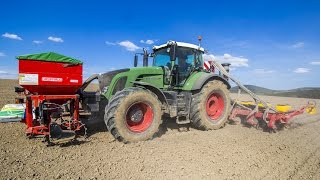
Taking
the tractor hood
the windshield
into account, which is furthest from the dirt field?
the windshield

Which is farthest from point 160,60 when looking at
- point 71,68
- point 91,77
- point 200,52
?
point 71,68

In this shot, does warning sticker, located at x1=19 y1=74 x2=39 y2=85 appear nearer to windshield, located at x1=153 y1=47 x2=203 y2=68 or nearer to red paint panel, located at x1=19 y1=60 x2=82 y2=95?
red paint panel, located at x1=19 y1=60 x2=82 y2=95

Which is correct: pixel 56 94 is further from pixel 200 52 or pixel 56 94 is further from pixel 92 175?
pixel 200 52

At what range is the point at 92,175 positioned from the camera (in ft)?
14.4

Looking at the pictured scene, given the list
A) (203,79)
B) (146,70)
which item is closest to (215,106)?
(203,79)

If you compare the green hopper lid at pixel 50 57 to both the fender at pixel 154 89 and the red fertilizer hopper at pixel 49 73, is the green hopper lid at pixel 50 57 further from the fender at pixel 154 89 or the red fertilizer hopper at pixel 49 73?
the fender at pixel 154 89

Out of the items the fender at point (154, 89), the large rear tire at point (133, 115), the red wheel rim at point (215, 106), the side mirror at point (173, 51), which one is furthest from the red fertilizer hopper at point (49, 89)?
the red wheel rim at point (215, 106)

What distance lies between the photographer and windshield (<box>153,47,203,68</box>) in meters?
8.16

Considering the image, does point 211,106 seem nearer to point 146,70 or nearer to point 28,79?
point 146,70

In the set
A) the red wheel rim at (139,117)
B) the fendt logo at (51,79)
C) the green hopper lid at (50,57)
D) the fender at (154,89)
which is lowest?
the red wheel rim at (139,117)

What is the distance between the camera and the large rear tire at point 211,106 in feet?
25.7

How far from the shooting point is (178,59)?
8102 mm

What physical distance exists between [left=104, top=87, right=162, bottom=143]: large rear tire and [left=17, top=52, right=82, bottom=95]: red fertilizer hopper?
101 cm

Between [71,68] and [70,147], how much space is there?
1726 mm
